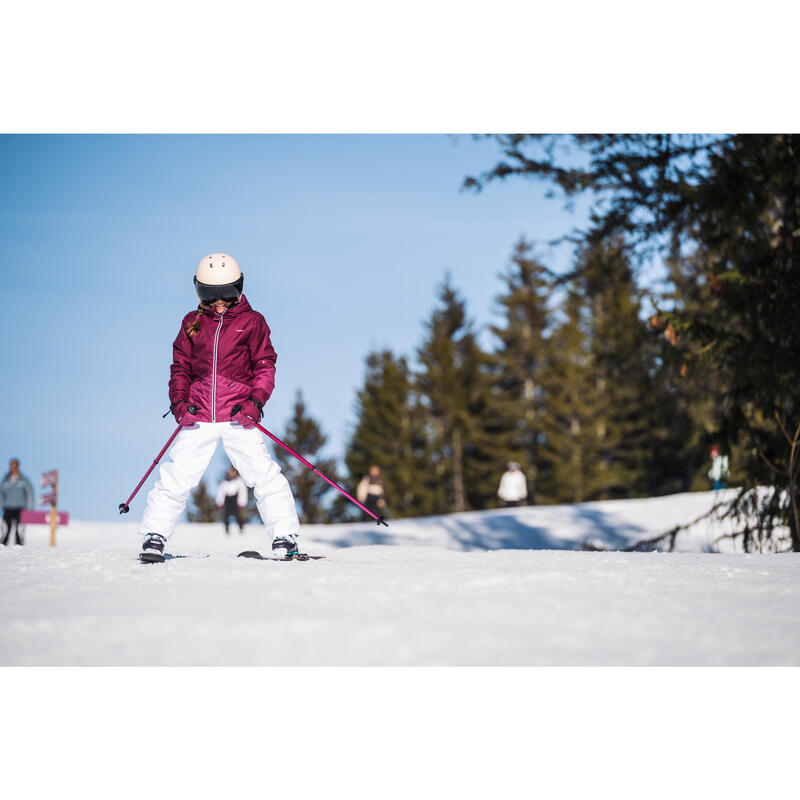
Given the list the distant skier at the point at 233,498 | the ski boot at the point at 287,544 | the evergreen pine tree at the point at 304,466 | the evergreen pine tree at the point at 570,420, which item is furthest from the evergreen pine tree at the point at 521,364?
the ski boot at the point at 287,544

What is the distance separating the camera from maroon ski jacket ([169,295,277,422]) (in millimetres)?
4133

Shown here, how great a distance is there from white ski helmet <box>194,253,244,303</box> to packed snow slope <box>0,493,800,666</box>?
139cm

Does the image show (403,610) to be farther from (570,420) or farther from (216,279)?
(570,420)

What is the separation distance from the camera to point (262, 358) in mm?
4273

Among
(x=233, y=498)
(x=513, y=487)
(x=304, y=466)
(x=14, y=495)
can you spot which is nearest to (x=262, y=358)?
(x=14, y=495)

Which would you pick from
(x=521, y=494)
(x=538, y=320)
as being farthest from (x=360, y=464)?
(x=521, y=494)

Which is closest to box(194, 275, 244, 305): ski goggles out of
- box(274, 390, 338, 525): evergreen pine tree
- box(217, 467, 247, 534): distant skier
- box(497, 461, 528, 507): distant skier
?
box(217, 467, 247, 534): distant skier

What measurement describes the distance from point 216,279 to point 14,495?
22.9 ft

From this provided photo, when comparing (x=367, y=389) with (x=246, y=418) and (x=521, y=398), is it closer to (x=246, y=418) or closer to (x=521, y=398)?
(x=521, y=398)

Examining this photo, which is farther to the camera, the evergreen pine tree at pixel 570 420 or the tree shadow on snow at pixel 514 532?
the evergreen pine tree at pixel 570 420

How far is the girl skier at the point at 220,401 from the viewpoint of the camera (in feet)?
13.3

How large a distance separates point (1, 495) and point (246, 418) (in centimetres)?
709

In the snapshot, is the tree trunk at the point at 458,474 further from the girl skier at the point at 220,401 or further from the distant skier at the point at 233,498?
the girl skier at the point at 220,401

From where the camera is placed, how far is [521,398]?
1250 inches
